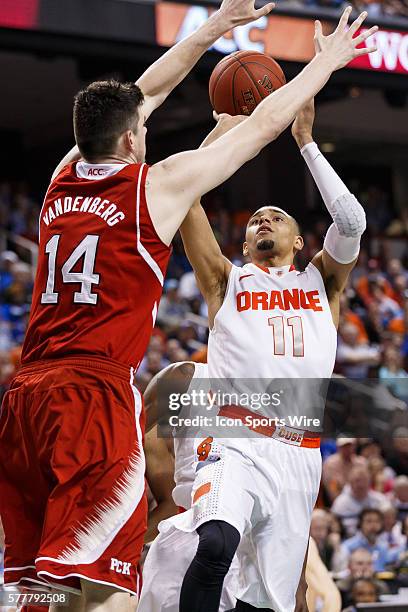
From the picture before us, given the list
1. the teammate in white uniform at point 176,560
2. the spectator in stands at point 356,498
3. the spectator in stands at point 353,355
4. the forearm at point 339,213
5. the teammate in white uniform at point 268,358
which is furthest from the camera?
the spectator in stands at point 353,355

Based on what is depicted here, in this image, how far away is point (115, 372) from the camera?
3.50 m

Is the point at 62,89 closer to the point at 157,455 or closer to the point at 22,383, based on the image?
the point at 157,455

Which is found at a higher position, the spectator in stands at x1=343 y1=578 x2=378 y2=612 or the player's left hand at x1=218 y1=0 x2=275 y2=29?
the player's left hand at x1=218 y1=0 x2=275 y2=29

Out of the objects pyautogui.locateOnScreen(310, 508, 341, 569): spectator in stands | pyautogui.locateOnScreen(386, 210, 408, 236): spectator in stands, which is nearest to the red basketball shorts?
pyautogui.locateOnScreen(310, 508, 341, 569): spectator in stands

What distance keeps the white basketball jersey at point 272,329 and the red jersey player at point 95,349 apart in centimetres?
107

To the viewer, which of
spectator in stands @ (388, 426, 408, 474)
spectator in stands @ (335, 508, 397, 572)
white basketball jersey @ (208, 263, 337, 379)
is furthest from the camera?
spectator in stands @ (388, 426, 408, 474)

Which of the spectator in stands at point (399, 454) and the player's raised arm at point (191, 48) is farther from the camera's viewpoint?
the spectator in stands at point (399, 454)

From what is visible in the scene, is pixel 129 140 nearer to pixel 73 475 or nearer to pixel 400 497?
pixel 73 475

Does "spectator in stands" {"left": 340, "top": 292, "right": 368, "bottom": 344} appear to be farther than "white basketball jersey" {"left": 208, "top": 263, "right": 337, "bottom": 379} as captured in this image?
Yes

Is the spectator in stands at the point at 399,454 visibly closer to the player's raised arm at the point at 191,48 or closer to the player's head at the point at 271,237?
the player's head at the point at 271,237

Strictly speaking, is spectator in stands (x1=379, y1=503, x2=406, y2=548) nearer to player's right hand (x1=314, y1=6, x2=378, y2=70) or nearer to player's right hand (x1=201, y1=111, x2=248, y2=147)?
player's right hand (x1=201, y1=111, x2=248, y2=147)

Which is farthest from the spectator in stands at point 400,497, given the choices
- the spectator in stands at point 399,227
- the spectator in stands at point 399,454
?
the spectator in stands at point 399,227

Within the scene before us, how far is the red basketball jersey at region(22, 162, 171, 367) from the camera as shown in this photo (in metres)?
A: 3.50

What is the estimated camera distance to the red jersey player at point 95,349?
11.1 ft
